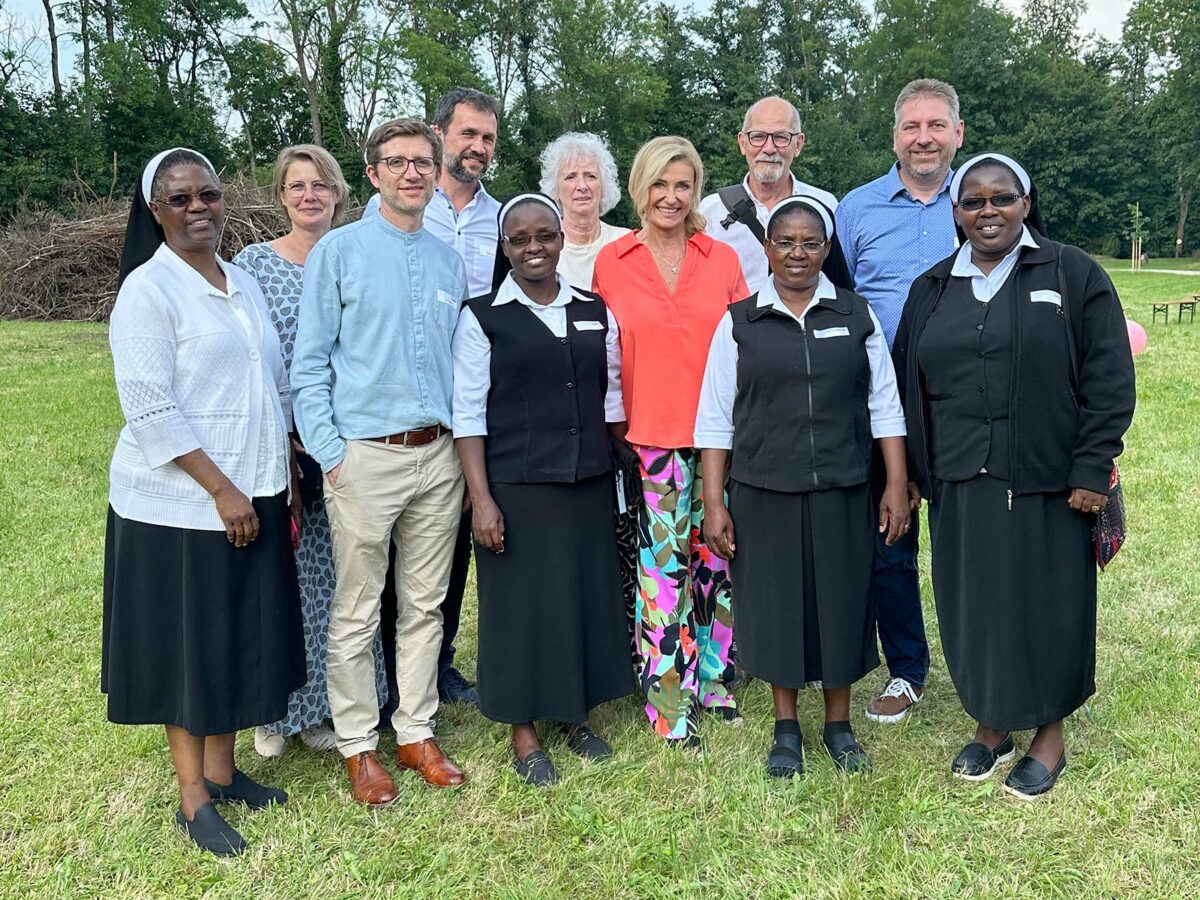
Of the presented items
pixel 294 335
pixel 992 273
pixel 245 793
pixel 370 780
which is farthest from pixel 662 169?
pixel 245 793

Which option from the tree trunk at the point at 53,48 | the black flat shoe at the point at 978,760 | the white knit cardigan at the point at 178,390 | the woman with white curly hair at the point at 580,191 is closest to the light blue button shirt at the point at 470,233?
the woman with white curly hair at the point at 580,191

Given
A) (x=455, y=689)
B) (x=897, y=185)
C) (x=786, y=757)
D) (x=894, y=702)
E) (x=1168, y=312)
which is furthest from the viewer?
(x=1168, y=312)

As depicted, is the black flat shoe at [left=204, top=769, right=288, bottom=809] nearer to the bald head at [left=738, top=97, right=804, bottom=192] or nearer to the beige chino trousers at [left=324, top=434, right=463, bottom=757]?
the beige chino trousers at [left=324, top=434, right=463, bottom=757]

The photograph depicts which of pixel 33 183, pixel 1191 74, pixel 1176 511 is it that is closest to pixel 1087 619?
pixel 1176 511

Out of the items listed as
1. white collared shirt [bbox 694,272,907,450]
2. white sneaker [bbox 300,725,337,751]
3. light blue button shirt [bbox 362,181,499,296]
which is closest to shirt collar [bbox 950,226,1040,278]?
white collared shirt [bbox 694,272,907,450]

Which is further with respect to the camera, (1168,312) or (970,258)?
(1168,312)

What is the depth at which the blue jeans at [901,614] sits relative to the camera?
13.9 feet

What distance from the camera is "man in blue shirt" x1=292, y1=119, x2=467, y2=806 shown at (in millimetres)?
3314

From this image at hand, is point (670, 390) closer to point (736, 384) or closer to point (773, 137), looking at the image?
point (736, 384)

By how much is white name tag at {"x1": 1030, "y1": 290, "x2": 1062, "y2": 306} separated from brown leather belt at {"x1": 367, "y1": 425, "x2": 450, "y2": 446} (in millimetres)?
2169

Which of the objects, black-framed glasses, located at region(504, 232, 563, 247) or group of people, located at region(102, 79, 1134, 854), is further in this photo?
black-framed glasses, located at region(504, 232, 563, 247)

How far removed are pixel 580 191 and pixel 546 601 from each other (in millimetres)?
1943

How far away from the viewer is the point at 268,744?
12.5 ft

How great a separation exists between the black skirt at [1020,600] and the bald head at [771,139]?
171 centimetres
